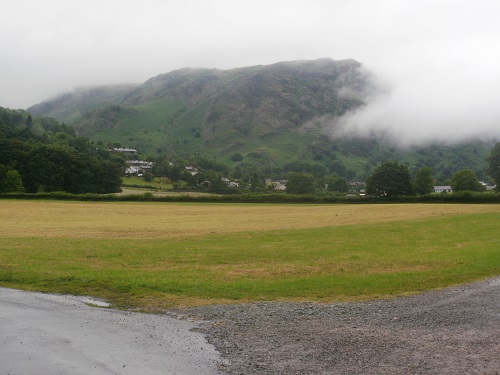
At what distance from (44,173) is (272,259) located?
118 metres

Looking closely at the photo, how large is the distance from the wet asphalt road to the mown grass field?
263cm

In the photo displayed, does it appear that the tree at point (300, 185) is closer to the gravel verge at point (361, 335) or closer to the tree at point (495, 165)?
the tree at point (495, 165)

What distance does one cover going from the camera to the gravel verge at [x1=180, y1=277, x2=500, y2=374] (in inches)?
468

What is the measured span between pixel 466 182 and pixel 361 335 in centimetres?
15025

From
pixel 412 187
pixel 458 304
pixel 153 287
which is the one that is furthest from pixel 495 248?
pixel 412 187

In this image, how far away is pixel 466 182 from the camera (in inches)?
5896

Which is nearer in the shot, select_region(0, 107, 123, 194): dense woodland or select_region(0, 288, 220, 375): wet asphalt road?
select_region(0, 288, 220, 375): wet asphalt road

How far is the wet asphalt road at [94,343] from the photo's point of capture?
40.2ft

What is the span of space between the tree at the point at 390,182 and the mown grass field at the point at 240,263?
2820 inches

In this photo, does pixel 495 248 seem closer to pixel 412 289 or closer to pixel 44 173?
pixel 412 289

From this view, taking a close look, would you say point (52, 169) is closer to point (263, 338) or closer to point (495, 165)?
point (495, 165)

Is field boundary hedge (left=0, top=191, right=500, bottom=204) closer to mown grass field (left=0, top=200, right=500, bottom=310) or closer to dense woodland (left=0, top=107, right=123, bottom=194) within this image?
dense woodland (left=0, top=107, right=123, bottom=194)

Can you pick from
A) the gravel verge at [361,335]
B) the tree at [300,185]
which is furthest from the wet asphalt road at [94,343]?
the tree at [300,185]

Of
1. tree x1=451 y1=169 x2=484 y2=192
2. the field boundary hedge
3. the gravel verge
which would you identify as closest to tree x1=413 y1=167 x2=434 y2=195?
tree x1=451 y1=169 x2=484 y2=192
